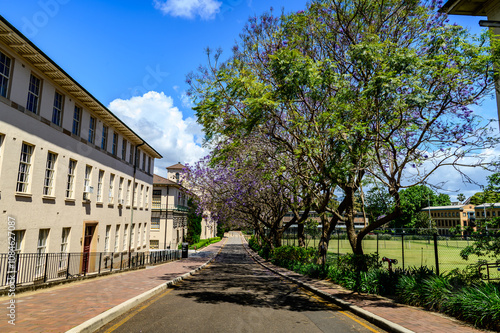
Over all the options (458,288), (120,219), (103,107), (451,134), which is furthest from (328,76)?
(120,219)

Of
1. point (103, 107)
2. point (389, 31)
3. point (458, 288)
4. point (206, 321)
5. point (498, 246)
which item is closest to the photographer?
point (206, 321)

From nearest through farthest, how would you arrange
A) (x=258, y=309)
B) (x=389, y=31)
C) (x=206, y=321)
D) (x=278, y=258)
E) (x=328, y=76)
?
(x=206, y=321), (x=258, y=309), (x=328, y=76), (x=389, y=31), (x=278, y=258)

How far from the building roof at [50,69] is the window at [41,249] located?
7220 mm

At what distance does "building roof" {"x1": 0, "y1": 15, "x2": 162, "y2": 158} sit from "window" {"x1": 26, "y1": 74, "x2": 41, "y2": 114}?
20.8 inches

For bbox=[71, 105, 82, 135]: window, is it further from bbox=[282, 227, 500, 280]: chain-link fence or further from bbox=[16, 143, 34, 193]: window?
bbox=[282, 227, 500, 280]: chain-link fence

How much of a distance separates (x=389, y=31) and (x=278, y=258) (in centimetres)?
1798

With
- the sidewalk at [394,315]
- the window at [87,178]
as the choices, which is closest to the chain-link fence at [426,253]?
the sidewalk at [394,315]

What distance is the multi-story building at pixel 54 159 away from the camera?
12.4 meters

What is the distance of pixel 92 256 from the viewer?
20109 mm

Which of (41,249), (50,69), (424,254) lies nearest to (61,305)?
(41,249)

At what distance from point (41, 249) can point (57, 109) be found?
6865mm

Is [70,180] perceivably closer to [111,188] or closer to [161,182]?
[111,188]

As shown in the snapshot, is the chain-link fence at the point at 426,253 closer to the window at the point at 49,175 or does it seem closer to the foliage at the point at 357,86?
the foliage at the point at 357,86

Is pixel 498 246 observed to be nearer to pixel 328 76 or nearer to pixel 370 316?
pixel 370 316
